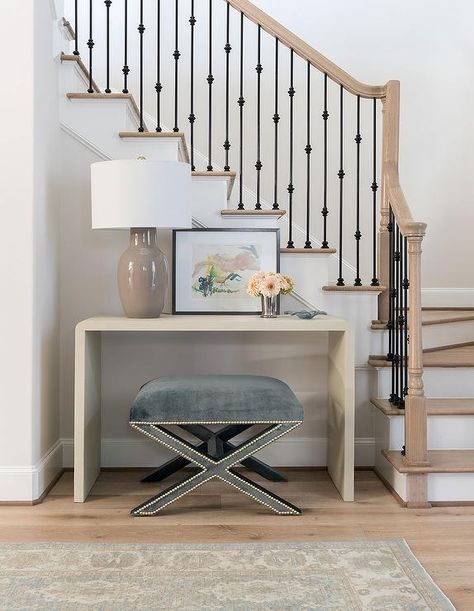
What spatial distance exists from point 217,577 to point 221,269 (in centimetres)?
160

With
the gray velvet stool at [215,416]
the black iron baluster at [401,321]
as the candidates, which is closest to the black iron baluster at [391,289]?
the black iron baluster at [401,321]

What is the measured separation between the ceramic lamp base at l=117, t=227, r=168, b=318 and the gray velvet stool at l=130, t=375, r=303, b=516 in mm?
376

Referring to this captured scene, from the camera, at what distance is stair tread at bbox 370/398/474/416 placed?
310 cm

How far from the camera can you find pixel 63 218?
3.38m

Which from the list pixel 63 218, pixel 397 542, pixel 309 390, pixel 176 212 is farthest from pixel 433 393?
pixel 63 218

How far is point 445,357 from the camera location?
3.59 m

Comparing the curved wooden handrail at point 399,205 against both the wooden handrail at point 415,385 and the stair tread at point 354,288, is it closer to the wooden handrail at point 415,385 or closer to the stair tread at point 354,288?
the wooden handrail at point 415,385

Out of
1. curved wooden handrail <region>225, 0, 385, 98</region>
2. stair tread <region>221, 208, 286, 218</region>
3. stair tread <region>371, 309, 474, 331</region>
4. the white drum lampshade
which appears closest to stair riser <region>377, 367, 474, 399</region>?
stair tread <region>371, 309, 474, 331</region>

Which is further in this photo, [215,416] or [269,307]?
[269,307]

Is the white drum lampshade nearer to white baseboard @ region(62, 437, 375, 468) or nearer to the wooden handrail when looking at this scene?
the wooden handrail

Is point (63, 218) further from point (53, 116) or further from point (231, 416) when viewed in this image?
point (231, 416)

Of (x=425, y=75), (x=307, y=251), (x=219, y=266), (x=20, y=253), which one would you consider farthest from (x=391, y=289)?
(x=425, y=75)

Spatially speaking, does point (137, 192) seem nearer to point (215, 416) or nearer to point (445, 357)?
point (215, 416)

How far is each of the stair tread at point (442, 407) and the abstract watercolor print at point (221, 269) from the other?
844mm
